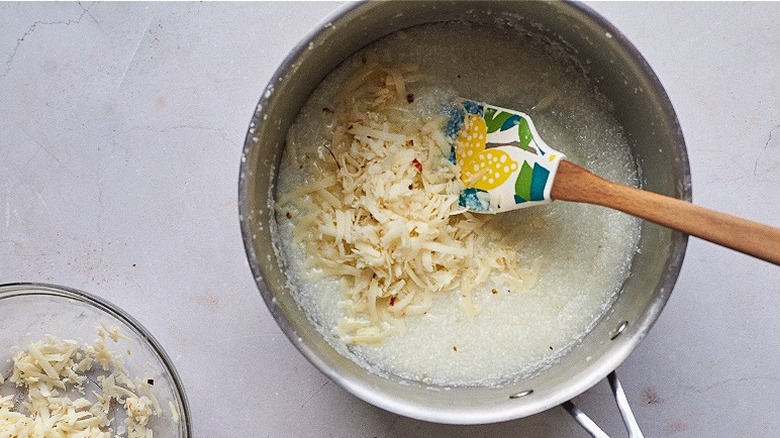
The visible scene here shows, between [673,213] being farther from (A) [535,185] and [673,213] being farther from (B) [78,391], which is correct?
(B) [78,391]

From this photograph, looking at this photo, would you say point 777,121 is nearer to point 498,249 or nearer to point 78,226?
point 498,249

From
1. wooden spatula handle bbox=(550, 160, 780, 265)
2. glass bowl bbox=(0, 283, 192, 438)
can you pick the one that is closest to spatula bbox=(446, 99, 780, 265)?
wooden spatula handle bbox=(550, 160, 780, 265)

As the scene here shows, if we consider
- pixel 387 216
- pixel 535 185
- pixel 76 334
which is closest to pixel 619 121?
pixel 535 185

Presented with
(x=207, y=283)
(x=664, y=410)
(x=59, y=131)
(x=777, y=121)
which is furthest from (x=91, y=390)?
(x=777, y=121)

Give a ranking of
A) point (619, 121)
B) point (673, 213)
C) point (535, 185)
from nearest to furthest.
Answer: point (673, 213) < point (535, 185) < point (619, 121)

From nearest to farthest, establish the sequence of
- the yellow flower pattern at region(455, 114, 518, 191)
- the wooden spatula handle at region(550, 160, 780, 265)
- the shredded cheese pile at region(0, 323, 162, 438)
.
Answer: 1. the wooden spatula handle at region(550, 160, 780, 265)
2. the yellow flower pattern at region(455, 114, 518, 191)
3. the shredded cheese pile at region(0, 323, 162, 438)

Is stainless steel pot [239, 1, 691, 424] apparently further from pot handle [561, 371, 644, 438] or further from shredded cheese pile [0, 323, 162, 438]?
shredded cheese pile [0, 323, 162, 438]
